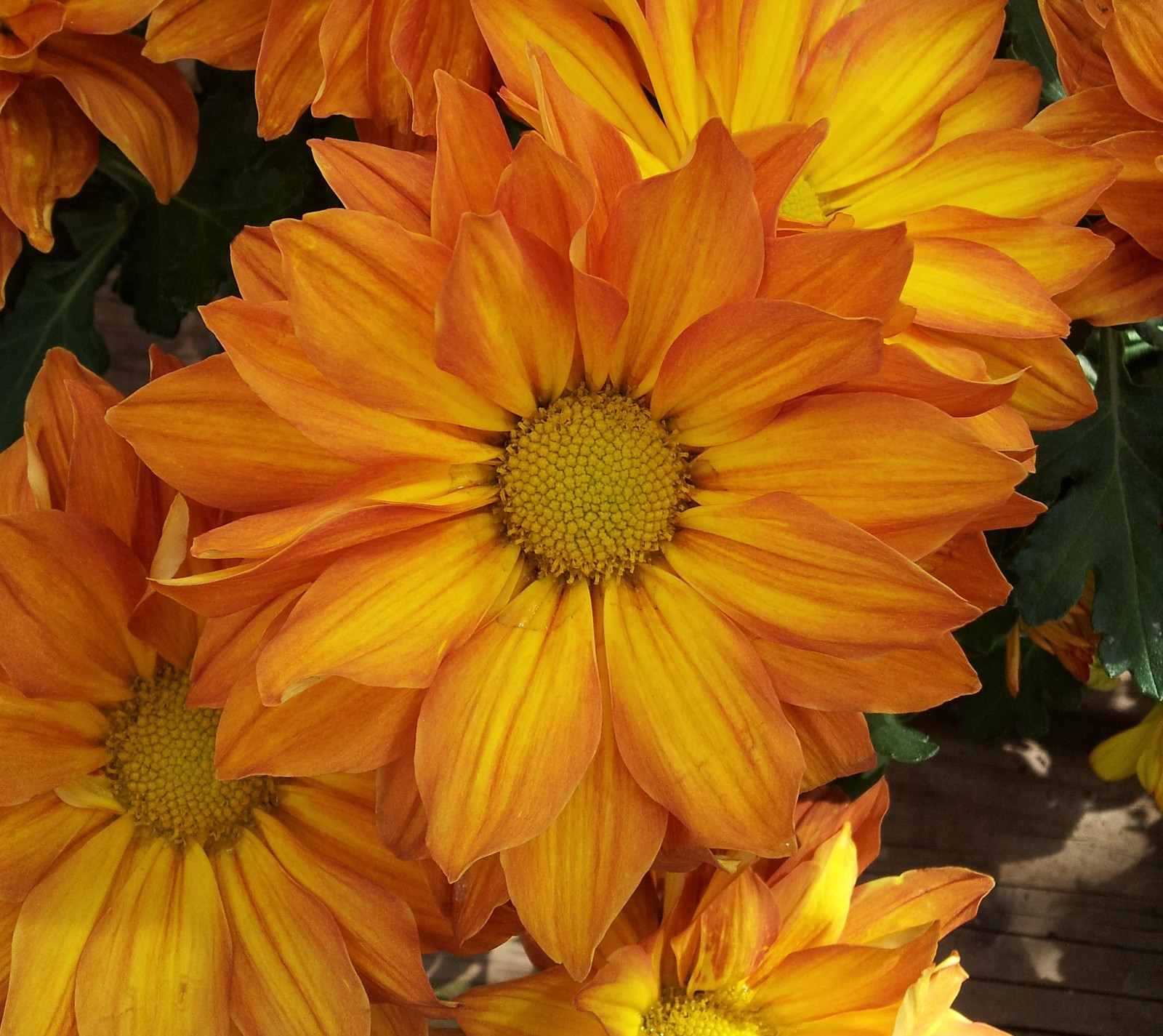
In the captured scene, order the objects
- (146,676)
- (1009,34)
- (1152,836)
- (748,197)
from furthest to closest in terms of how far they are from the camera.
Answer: (1152,836) → (1009,34) → (146,676) → (748,197)

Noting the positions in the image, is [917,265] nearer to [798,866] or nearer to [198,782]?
[798,866]

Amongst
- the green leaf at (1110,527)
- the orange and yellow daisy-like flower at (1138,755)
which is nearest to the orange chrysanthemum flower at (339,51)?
the green leaf at (1110,527)

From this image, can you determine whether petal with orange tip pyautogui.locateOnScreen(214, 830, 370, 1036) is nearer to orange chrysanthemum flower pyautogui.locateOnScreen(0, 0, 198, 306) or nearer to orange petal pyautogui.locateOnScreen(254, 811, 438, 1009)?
orange petal pyautogui.locateOnScreen(254, 811, 438, 1009)

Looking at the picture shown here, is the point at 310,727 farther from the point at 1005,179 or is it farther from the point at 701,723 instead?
the point at 1005,179

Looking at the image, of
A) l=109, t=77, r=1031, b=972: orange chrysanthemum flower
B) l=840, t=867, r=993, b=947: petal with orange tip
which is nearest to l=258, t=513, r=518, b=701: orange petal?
l=109, t=77, r=1031, b=972: orange chrysanthemum flower

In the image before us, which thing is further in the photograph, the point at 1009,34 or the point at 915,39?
the point at 1009,34

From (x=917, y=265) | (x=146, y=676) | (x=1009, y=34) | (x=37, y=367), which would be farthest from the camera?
(x=37, y=367)

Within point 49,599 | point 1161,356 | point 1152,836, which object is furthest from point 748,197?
point 1152,836

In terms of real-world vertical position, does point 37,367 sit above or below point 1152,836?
above
